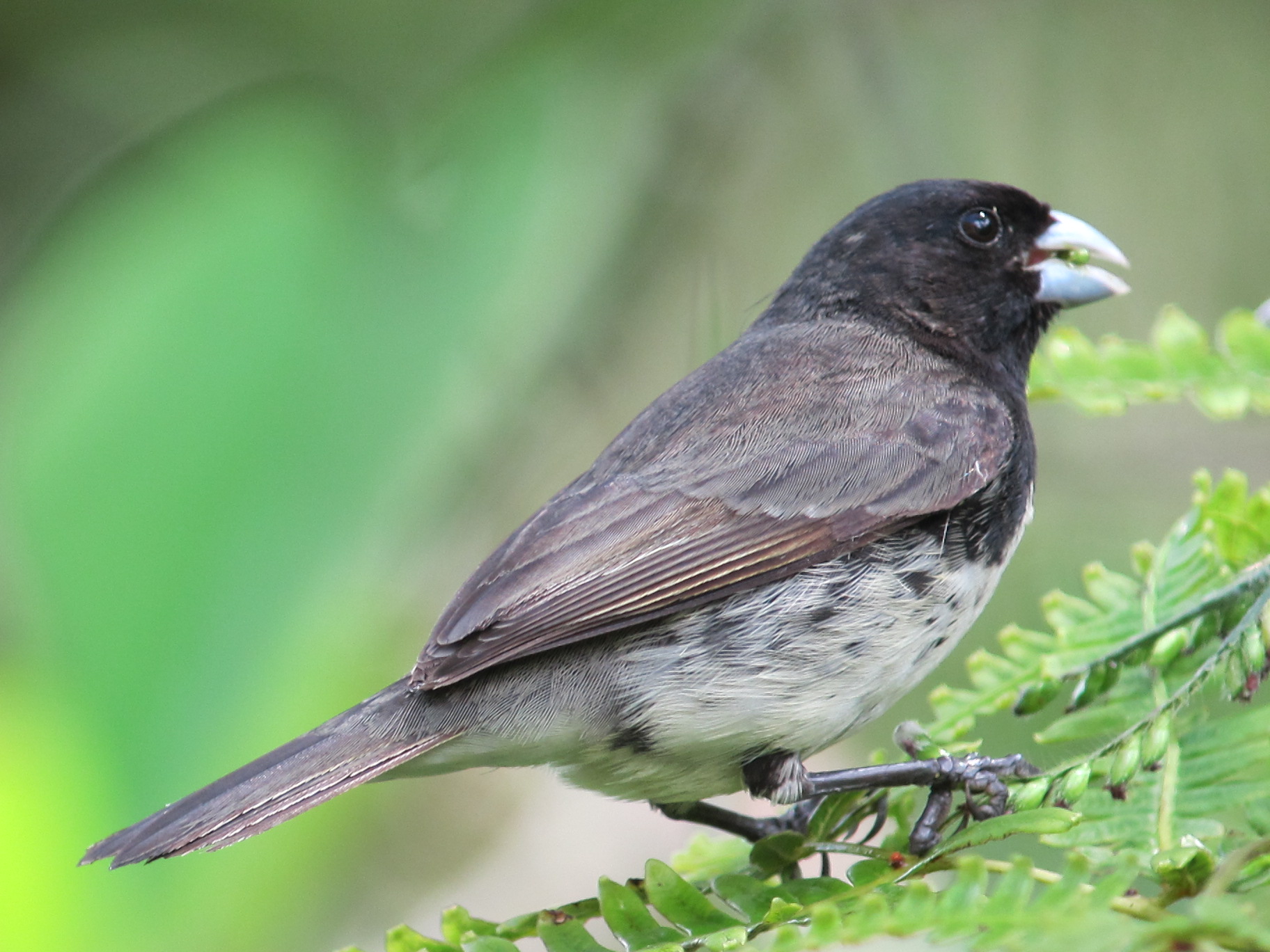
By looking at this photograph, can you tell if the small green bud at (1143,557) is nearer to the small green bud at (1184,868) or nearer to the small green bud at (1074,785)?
the small green bud at (1074,785)

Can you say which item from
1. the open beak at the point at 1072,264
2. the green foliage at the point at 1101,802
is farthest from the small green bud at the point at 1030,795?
the open beak at the point at 1072,264

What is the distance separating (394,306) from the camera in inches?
154

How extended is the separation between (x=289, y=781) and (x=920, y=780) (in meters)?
1.12

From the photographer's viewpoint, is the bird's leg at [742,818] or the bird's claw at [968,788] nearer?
the bird's claw at [968,788]

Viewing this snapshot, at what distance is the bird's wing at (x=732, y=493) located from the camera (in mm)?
2508

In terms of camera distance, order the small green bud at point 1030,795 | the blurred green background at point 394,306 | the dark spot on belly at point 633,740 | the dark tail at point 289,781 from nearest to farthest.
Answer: the small green bud at point 1030,795
the dark tail at point 289,781
the dark spot on belly at point 633,740
the blurred green background at point 394,306

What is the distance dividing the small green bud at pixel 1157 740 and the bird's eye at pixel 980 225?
1.65 meters

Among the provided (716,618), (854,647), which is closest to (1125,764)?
(854,647)

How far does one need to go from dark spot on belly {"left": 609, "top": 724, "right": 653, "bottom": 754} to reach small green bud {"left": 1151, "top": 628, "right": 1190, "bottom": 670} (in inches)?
36.2

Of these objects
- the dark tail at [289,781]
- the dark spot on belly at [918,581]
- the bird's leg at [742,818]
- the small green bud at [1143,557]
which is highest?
the dark tail at [289,781]

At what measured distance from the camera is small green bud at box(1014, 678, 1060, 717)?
7.20 feet

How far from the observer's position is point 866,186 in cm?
499

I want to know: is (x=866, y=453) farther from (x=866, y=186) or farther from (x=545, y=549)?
(x=866, y=186)

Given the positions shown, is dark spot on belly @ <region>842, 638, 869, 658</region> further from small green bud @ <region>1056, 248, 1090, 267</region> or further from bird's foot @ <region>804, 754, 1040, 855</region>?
small green bud @ <region>1056, 248, 1090, 267</region>
